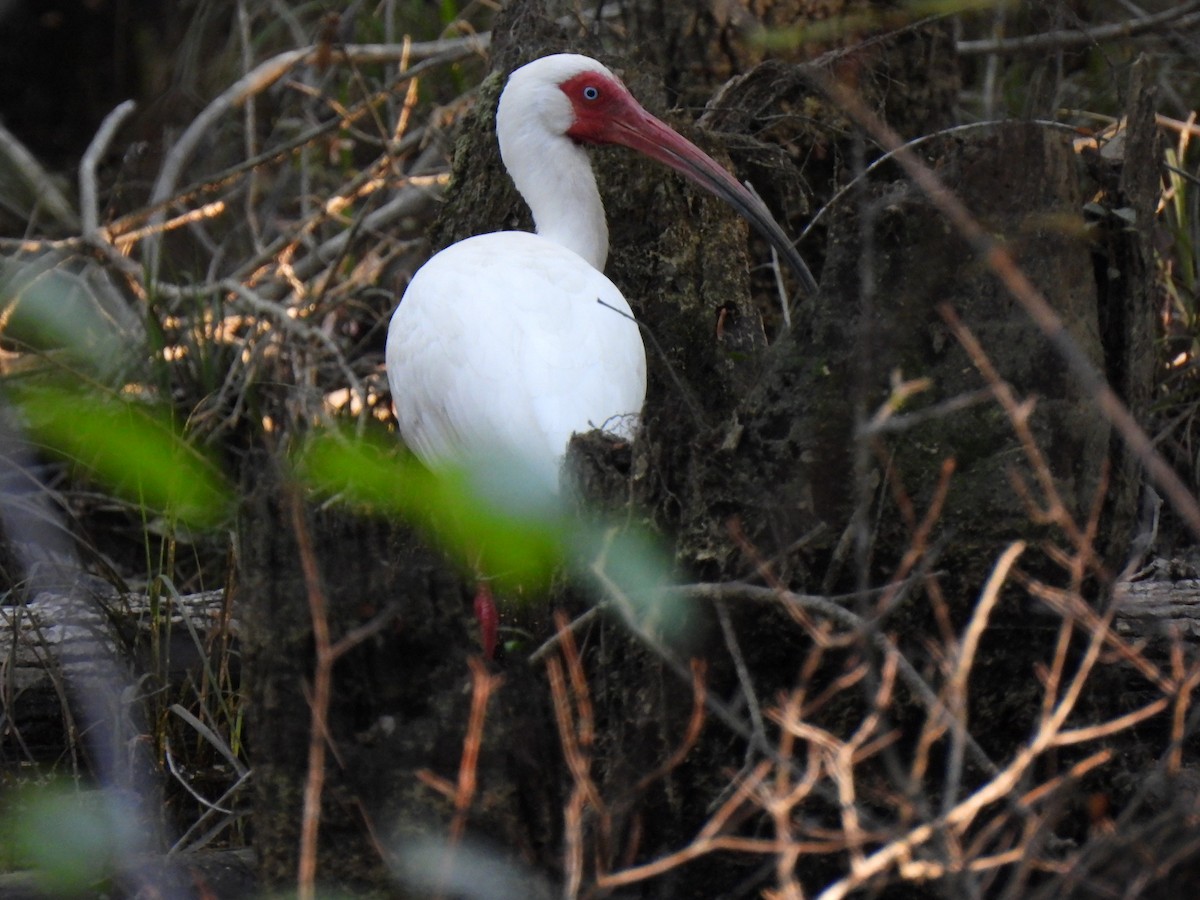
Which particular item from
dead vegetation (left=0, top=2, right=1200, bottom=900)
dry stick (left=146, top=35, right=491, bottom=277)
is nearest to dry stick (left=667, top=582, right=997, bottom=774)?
dead vegetation (left=0, top=2, right=1200, bottom=900)

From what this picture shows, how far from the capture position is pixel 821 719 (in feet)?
9.47

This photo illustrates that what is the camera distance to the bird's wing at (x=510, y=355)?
393cm

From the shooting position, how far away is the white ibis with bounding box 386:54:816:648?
395 centimetres

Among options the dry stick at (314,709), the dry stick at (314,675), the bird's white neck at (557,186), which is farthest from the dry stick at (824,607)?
the bird's white neck at (557,186)

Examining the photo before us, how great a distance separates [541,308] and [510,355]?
0.58 feet

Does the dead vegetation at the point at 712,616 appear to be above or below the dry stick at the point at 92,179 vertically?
below

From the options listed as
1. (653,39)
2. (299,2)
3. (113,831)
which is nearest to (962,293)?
(113,831)

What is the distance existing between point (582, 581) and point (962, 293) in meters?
0.90

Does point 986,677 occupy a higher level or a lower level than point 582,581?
lower

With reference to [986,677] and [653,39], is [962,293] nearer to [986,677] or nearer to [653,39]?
[986,677]

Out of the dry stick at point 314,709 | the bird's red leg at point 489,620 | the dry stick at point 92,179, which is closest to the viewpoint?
the dry stick at point 314,709

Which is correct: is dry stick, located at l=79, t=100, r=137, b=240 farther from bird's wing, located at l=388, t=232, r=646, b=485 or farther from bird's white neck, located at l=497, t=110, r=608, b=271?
bird's wing, located at l=388, t=232, r=646, b=485

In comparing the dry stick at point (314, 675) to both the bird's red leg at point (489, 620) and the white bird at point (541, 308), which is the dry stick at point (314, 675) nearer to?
the bird's red leg at point (489, 620)

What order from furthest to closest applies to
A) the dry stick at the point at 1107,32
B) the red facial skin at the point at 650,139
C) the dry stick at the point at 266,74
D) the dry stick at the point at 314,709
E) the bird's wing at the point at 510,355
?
the dry stick at the point at 266,74, the dry stick at the point at 1107,32, the red facial skin at the point at 650,139, the bird's wing at the point at 510,355, the dry stick at the point at 314,709
